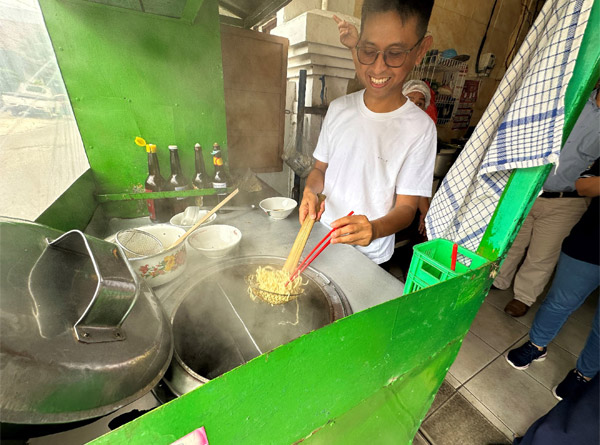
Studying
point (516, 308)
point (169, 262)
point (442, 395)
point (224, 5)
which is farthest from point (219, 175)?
point (516, 308)

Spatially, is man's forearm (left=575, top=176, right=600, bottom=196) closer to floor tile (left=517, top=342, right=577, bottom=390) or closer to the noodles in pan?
floor tile (left=517, top=342, right=577, bottom=390)

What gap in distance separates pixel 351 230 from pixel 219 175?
1156mm

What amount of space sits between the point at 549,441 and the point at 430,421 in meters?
0.78

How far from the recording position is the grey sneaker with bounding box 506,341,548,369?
2.47 meters

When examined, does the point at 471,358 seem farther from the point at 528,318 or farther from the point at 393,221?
the point at 393,221

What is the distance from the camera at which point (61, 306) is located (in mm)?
547

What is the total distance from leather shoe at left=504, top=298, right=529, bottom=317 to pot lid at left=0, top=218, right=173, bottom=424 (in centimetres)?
394

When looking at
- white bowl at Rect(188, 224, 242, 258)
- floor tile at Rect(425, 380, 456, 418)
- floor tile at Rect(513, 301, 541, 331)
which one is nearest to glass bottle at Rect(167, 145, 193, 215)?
white bowl at Rect(188, 224, 242, 258)

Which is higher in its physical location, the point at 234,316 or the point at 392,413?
the point at 234,316

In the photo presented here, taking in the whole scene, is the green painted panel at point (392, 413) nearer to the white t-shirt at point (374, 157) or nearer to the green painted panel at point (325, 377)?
the green painted panel at point (325, 377)

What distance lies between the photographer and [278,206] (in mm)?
2105

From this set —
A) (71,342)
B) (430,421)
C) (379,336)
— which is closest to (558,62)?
(379,336)

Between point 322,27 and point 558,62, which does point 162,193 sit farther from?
point 322,27

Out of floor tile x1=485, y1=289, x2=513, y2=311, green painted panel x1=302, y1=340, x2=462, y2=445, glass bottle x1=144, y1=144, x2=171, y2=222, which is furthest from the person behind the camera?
floor tile x1=485, y1=289, x2=513, y2=311
